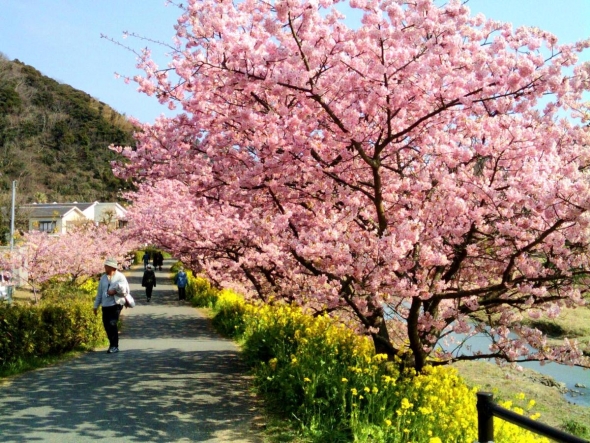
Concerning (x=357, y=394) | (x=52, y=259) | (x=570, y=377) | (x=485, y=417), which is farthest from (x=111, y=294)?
(x=570, y=377)

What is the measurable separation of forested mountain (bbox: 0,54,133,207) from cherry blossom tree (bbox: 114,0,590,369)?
64.0 metres

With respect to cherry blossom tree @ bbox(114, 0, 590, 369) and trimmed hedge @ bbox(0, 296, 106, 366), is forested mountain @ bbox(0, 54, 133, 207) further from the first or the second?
cherry blossom tree @ bbox(114, 0, 590, 369)

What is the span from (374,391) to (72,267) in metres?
13.7

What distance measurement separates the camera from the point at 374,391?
5.17 meters

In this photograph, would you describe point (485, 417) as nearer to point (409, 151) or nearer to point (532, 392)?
point (409, 151)

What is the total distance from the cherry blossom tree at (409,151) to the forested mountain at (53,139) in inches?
2519

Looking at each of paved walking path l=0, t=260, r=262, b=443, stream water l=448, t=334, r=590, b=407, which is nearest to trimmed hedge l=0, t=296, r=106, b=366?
paved walking path l=0, t=260, r=262, b=443

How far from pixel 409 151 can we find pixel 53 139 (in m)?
95.0

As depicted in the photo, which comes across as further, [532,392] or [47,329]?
[532,392]

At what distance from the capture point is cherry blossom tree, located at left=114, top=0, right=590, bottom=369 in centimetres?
518

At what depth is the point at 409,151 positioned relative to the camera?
691 centimetres

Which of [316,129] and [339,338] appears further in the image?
[339,338]

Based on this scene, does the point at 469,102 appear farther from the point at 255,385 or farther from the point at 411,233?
the point at 255,385

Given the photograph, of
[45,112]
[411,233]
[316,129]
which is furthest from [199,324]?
[45,112]
